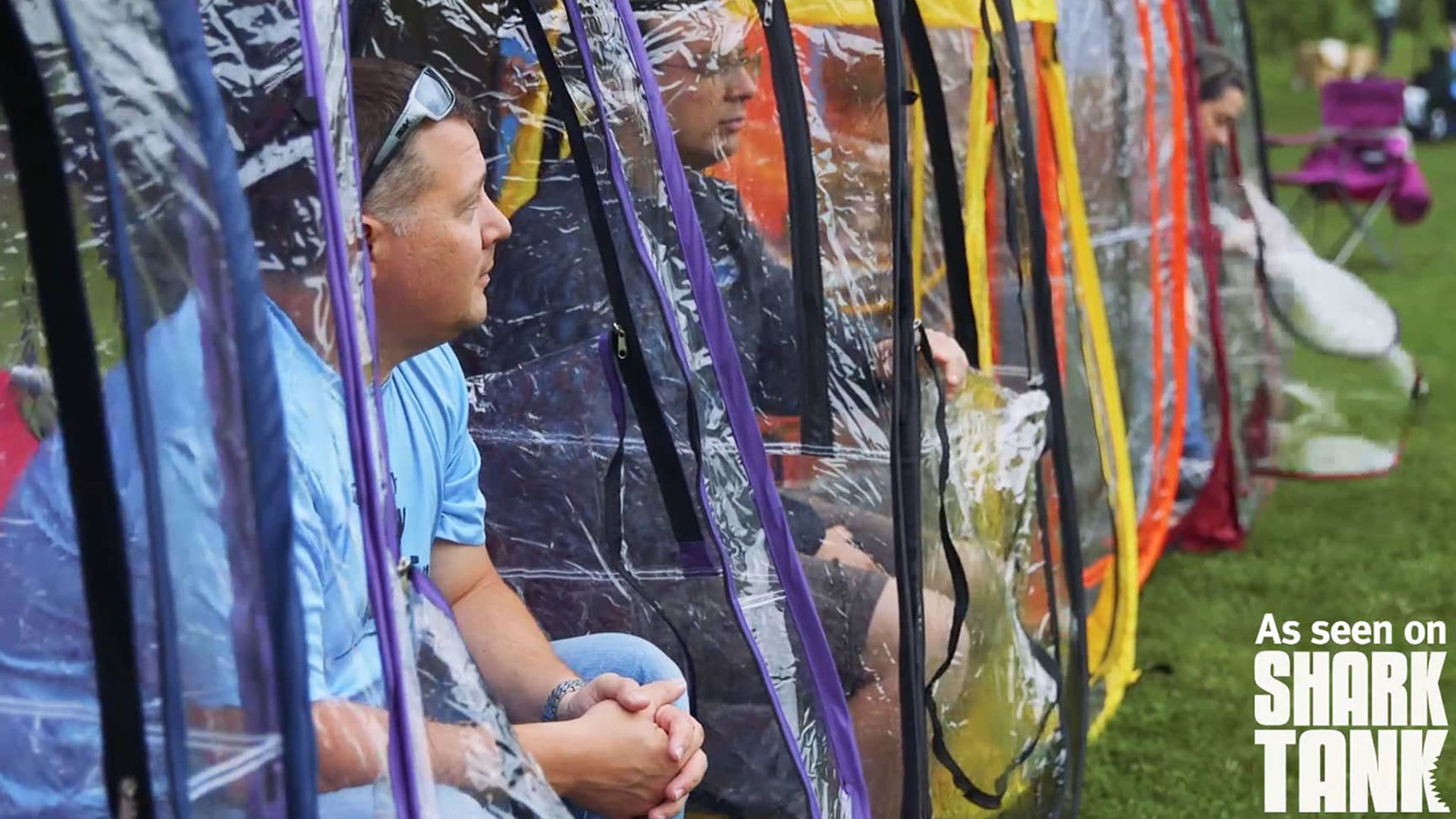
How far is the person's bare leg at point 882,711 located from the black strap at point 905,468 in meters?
0.02

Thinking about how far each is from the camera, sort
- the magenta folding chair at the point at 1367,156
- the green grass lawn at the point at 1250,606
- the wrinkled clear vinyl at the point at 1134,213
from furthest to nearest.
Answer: the magenta folding chair at the point at 1367,156 → the wrinkled clear vinyl at the point at 1134,213 → the green grass lawn at the point at 1250,606

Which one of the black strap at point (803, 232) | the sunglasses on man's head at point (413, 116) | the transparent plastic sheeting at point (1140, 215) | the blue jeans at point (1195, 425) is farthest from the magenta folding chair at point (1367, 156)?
the sunglasses on man's head at point (413, 116)

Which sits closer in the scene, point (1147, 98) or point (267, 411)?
point (267, 411)

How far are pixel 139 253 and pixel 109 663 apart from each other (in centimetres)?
30

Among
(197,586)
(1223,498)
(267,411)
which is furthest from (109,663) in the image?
(1223,498)

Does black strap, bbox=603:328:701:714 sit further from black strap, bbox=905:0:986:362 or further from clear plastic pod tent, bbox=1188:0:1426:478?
clear plastic pod tent, bbox=1188:0:1426:478

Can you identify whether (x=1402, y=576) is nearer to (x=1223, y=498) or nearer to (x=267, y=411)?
(x=1223, y=498)

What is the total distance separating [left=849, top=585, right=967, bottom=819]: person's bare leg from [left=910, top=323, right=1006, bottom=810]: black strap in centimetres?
5

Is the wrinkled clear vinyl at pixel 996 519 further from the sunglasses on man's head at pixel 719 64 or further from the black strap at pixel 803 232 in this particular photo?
the sunglasses on man's head at pixel 719 64

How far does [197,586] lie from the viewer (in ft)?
4.58

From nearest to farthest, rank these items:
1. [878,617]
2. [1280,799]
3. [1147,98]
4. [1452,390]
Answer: [878,617] < [1280,799] < [1147,98] < [1452,390]

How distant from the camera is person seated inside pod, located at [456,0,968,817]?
2.25 metres

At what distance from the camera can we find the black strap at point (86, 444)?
138cm

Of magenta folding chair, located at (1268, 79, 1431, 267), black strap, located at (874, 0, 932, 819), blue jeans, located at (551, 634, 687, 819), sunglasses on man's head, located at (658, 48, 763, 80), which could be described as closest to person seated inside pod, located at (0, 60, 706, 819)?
blue jeans, located at (551, 634, 687, 819)
